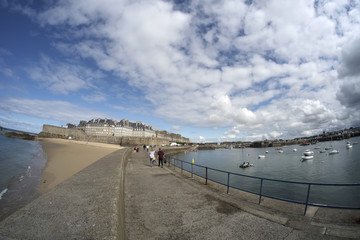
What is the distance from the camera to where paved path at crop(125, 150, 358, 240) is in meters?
3.32

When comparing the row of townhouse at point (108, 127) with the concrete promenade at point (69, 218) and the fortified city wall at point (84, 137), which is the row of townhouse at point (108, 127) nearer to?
the fortified city wall at point (84, 137)

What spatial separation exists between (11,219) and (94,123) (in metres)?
108

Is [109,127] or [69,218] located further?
[109,127]

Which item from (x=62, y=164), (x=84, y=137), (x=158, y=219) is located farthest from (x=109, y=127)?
(x=158, y=219)

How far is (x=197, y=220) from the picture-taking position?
3.89 meters

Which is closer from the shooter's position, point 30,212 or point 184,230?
point 30,212

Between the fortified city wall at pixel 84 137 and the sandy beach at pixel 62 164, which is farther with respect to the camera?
the fortified city wall at pixel 84 137

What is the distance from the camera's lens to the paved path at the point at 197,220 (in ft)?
10.9

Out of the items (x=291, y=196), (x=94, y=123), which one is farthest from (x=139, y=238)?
(x=94, y=123)

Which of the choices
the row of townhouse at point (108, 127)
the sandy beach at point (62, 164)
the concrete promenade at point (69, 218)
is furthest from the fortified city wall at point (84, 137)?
the concrete promenade at point (69, 218)

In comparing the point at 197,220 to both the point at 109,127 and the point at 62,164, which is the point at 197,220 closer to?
the point at 62,164

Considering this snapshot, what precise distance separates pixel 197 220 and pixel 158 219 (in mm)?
967

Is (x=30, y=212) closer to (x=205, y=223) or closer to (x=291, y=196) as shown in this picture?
(x=205, y=223)

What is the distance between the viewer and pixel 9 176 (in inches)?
451
